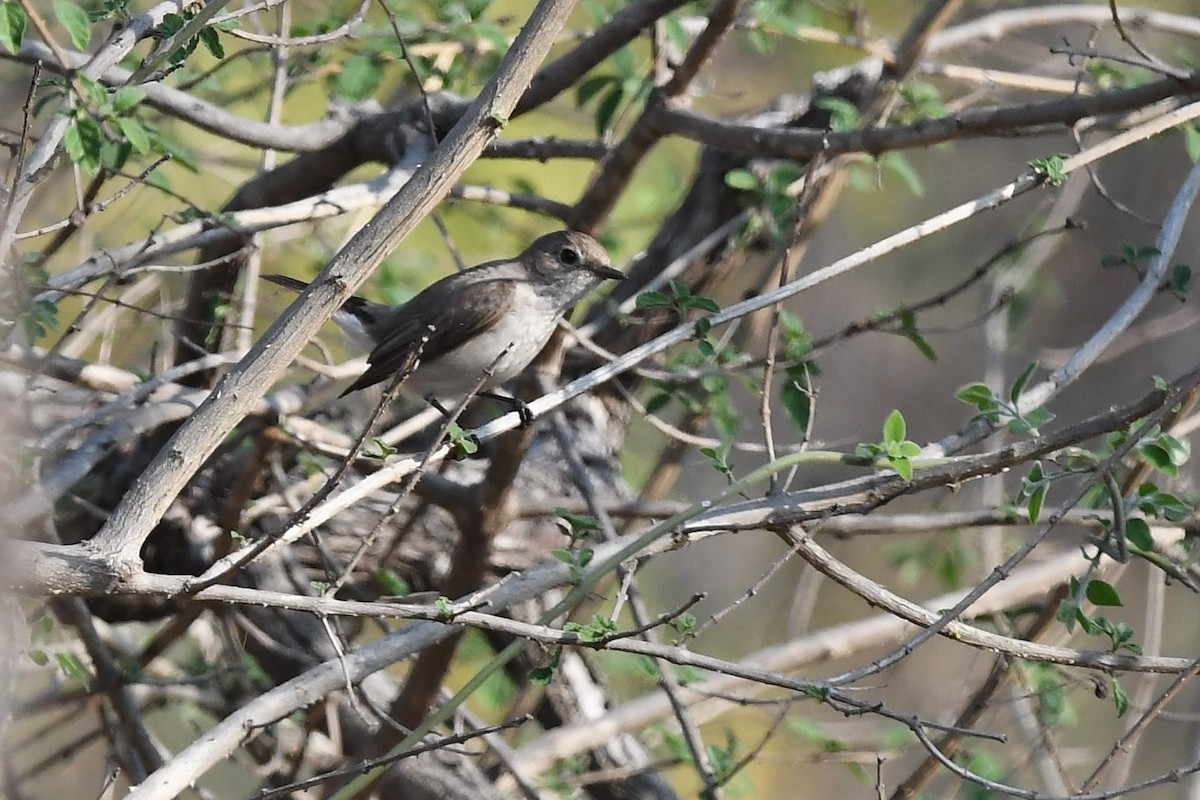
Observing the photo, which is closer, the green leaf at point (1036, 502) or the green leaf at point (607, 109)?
the green leaf at point (1036, 502)

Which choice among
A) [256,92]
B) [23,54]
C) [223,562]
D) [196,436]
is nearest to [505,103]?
[196,436]

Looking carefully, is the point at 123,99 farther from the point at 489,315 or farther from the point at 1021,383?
the point at 1021,383

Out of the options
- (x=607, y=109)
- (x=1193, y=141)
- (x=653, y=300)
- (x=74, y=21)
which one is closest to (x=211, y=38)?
(x=74, y=21)

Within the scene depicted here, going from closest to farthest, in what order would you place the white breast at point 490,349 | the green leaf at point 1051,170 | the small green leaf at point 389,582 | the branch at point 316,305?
the branch at point 316,305 < the green leaf at point 1051,170 < the small green leaf at point 389,582 < the white breast at point 490,349

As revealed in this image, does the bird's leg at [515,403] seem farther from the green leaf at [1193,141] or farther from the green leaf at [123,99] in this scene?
the green leaf at [1193,141]

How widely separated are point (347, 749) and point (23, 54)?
97.6 inches

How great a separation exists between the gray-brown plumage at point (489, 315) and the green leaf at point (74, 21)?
6.29ft

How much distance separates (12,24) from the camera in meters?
2.71

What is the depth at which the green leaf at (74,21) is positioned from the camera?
9.09 ft

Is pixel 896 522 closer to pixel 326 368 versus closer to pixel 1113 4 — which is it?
pixel 1113 4

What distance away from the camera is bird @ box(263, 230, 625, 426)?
4.74 metres

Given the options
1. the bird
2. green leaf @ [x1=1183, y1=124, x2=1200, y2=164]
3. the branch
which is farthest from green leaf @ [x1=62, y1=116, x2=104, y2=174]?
green leaf @ [x1=1183, y1=124, x2=1200, y2=164]

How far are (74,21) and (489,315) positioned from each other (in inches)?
85.8

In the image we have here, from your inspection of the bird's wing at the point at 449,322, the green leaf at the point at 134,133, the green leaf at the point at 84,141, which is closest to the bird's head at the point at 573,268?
the bird's wing at the point at 449,322
